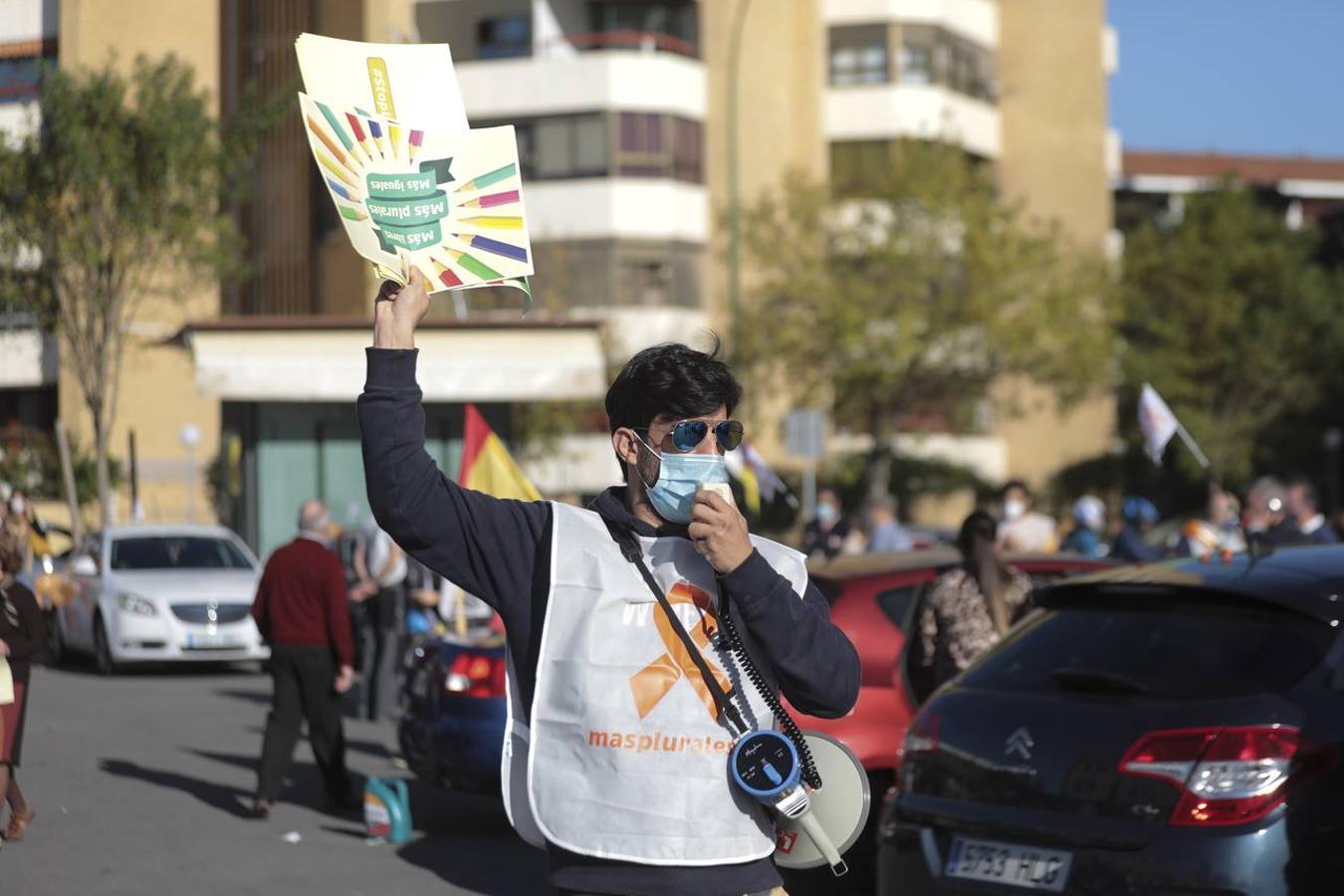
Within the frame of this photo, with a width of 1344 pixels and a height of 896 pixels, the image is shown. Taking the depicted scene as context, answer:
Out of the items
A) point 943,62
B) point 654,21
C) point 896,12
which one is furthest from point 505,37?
point 943,62

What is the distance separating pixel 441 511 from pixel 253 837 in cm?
812

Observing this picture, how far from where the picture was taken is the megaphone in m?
3.73

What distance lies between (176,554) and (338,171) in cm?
2084

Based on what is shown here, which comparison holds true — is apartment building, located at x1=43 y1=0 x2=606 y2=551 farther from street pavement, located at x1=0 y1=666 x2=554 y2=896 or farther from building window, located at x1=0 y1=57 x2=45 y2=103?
street pavement, located at x1=0 y1=666 x2=554 y2=896

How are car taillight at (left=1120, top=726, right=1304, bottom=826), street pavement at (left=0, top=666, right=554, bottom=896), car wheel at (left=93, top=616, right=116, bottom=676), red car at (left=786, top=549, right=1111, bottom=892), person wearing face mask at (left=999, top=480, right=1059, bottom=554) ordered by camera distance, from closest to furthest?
car taillight at (left=1120, top=726, right=1304, bottom=826) < red car at (left=786, top=549, right=1111, bottom=892) < street pavement at (left=0, top=666, right=554, bottom=896) < person wearing face mask at (left=999, top=480, right=1059, bottom=554) < car wheel at (left=93, top=616, right=116, bottom=676)

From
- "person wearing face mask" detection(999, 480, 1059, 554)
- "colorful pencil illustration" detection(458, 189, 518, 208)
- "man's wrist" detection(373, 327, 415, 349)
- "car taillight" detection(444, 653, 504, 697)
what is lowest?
"car taillight" detection(444, 653, 504, 697)

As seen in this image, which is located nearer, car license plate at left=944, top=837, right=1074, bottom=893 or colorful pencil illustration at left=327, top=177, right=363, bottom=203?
colorful pencil illustration at left=327, top=177, right=363, bottom=203

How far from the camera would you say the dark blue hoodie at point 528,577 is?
3699 mm

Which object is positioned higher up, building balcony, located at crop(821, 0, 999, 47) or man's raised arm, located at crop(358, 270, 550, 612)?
building balcony, located at crop(821, 0, 999, 47)

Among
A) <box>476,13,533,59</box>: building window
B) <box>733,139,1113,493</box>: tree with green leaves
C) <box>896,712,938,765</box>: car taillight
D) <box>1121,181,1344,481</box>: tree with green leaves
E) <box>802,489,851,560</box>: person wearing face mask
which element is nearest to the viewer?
<box>896,712,938,765</box>: car taillight

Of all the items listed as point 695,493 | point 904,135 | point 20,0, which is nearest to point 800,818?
point 695,493

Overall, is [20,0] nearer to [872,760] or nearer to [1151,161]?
[872,760]

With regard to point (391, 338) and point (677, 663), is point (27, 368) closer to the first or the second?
point (391, 338)

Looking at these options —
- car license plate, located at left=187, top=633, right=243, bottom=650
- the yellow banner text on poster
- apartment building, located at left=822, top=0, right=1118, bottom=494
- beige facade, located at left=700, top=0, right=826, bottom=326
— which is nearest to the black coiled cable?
the yellow banner text on poster
